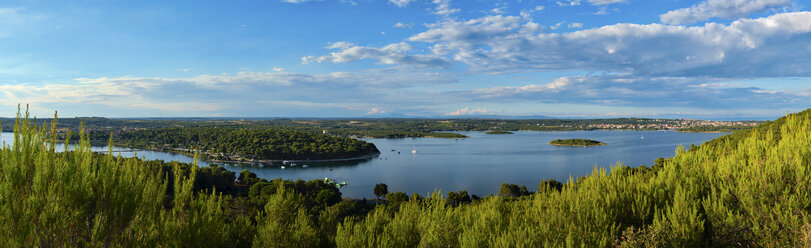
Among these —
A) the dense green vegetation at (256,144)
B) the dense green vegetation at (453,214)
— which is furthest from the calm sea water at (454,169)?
the dense green vegetation at (453,214)

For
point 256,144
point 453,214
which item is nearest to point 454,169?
point 256,144

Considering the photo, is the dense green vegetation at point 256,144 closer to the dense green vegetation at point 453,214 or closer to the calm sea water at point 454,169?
the calm sea water at point 454,169

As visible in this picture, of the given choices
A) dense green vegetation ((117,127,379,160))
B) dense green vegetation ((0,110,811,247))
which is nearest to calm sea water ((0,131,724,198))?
dense green vegetation ((117,127,379,160))

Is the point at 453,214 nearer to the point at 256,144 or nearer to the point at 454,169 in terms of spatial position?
the point at 454,169

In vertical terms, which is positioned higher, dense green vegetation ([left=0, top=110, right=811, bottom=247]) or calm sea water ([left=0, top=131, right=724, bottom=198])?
dense green vegetation ([left=0, top=110, right=811, bottom=247])

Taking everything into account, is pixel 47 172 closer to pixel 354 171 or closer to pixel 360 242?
pixel 360 242

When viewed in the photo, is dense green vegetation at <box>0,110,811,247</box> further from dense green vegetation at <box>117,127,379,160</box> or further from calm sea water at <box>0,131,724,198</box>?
dense green vegetation at <box>117,127,379,160</box>
